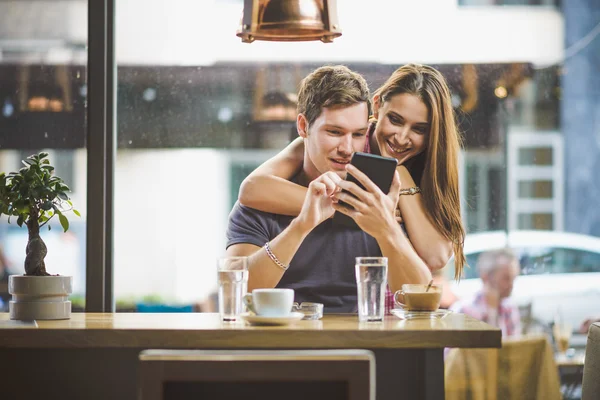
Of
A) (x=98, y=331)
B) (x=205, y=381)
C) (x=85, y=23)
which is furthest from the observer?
(x=85, y=23)

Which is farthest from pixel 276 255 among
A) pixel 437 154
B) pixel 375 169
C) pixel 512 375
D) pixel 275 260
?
pixel 512 375

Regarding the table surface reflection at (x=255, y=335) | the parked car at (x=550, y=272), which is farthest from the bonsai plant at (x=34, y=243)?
the parked car at (x=550, y=272)

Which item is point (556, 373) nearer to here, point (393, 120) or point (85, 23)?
point (393, 120)

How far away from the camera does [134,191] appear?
11.7 ft

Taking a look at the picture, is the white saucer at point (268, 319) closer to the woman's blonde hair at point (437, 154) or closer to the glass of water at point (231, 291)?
the glass of water at point (231, 291)

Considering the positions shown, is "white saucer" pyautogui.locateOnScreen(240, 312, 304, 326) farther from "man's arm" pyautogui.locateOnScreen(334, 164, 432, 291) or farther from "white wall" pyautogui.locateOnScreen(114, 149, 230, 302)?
"white wall" pyautogui.locateOnScreen(114, 149, 230, 302)

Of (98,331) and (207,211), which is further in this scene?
(207,211)

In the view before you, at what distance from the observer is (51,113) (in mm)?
3592

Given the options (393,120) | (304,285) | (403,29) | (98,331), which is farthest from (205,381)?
(403,29)

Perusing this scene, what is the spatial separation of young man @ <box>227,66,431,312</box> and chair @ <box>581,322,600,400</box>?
0.77 metres

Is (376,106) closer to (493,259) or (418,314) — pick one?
(493,259)

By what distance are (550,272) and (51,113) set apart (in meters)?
2.29

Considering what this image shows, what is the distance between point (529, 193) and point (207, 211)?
1.40m

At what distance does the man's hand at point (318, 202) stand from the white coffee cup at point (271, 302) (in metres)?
0.96
